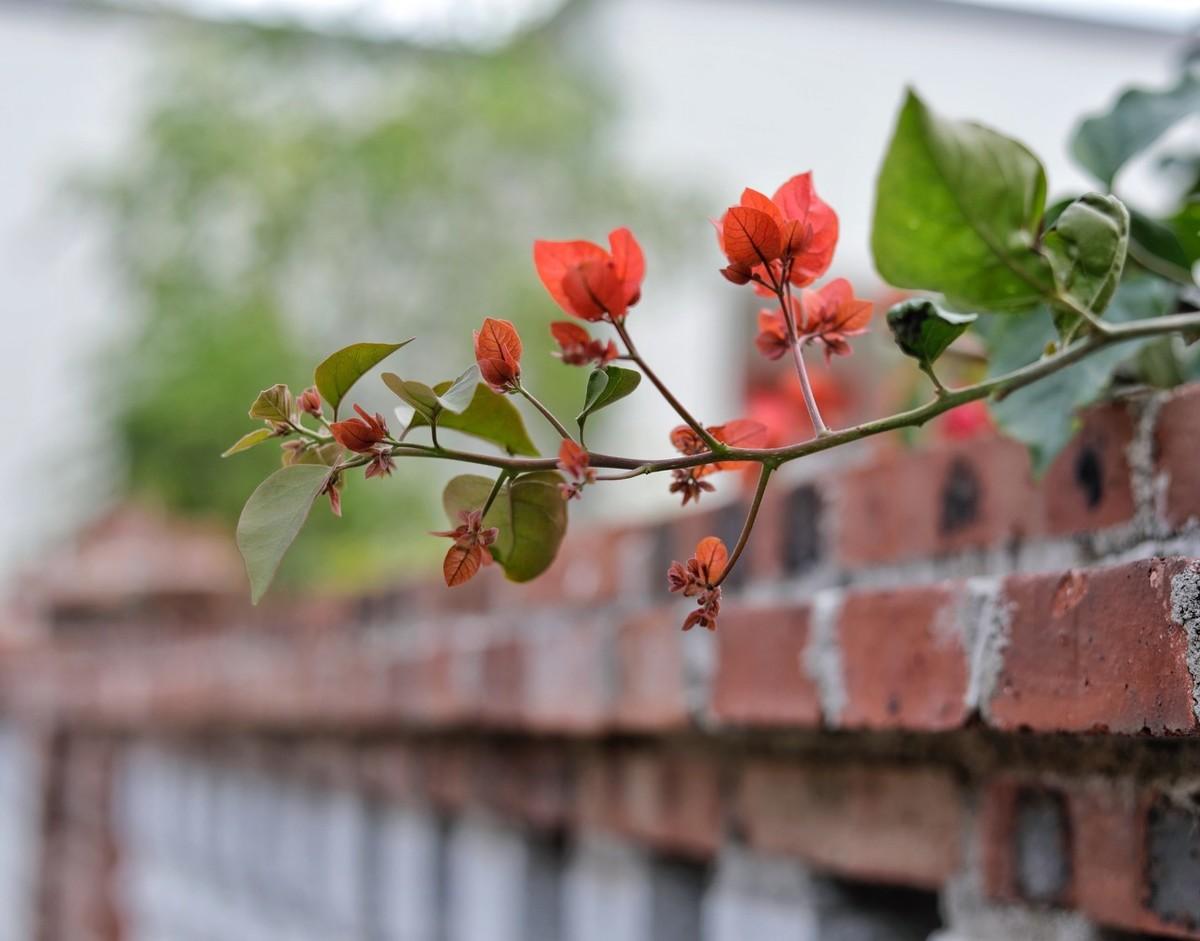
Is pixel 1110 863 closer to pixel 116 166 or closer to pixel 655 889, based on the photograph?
pixel 655 889

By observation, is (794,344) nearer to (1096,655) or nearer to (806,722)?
(1096,655)

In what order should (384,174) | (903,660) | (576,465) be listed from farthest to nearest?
(384,174), (903,660), (576,465)

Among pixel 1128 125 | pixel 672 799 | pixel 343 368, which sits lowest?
pixel 672 799

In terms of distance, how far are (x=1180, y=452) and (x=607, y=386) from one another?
26 cm

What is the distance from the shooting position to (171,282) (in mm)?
5672

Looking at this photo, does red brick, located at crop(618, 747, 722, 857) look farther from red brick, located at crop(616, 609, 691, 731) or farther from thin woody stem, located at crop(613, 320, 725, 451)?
thin woody stem, located at crop(613, 320, 725, 451)

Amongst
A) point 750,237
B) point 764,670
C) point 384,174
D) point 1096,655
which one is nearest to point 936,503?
point 764,670

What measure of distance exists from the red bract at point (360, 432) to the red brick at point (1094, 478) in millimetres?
323

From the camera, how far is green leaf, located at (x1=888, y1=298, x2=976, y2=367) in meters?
0.48

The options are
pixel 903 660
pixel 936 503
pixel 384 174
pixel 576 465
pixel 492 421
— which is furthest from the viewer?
pixel 384 174

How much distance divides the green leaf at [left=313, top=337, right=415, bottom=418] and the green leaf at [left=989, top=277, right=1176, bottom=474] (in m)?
0.25

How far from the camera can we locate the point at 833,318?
0.52 meters

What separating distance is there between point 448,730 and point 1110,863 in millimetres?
795

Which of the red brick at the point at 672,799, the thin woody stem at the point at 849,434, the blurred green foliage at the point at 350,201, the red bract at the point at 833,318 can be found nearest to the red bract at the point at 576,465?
the thin woody stem at the point at 849,434
